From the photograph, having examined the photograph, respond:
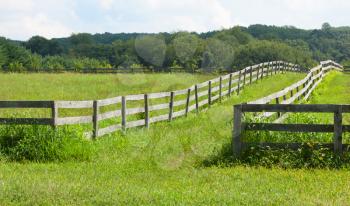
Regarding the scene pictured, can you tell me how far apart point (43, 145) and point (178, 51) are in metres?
133

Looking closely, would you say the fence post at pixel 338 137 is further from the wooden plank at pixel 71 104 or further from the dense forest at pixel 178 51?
the dense forest at pixel 178 51

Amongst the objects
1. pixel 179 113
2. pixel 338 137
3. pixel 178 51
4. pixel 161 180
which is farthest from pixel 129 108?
pixel 178 51

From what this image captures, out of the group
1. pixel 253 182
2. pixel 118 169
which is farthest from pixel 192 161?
pixel 253 182

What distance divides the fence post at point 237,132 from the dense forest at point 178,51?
282 ft

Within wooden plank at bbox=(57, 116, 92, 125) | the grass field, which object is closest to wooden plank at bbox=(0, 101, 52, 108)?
wooden plank at bbox=(57, 116, 92, 125)

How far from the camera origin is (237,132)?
418 inches

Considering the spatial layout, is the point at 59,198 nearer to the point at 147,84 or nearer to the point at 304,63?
the point at 147,84

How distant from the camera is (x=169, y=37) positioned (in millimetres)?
171125

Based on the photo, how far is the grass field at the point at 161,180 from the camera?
24.4 feet

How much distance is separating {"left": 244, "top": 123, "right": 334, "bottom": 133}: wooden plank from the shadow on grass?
1.01 ft

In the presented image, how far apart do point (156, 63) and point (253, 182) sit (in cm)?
14475

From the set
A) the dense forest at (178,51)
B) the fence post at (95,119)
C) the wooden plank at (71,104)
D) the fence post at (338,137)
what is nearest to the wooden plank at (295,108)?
the fence post at (338,137)

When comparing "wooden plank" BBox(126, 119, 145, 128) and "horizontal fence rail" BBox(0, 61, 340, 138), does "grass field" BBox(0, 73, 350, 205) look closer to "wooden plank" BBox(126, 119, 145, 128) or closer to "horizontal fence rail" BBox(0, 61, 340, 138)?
"horizontal fence rail" BBox(0, 61, 340, 138)

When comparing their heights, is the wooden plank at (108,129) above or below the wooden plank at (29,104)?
below
